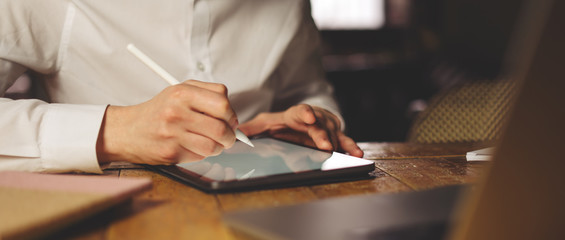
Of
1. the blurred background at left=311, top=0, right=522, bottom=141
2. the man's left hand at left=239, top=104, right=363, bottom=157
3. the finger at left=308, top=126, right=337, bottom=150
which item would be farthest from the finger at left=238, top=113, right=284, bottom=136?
the blurred background at left=311, top=0, right=522, bottom=141

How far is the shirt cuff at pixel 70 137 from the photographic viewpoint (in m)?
0.64

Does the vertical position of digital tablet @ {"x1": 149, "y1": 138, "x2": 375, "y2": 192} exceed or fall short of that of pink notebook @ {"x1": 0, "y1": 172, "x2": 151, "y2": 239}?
it falls short

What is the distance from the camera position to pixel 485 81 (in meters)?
1.28

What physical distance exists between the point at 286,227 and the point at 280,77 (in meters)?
0.94

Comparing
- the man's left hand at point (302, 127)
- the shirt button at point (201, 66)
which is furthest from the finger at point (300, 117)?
the shirt button at point (201, 66)

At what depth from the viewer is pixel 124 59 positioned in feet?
3.40

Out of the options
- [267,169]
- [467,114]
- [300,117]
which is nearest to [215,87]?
[267,169]

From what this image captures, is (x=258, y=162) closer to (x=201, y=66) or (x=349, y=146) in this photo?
(x=349, y=146)

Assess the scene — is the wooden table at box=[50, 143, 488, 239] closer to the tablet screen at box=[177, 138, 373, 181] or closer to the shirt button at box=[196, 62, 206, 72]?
the tablet screen at box=[177, 138, 373, 181]

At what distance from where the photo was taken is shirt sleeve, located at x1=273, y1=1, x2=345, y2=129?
1253mm

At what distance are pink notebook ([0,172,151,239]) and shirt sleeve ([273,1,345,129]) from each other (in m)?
0.82

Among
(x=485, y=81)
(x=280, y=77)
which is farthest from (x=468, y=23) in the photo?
(x=280, y=77)

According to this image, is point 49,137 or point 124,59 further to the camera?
point 124,59

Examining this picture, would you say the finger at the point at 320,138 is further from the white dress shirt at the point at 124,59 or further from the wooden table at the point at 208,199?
the white dress shirt at the point at 124,59
